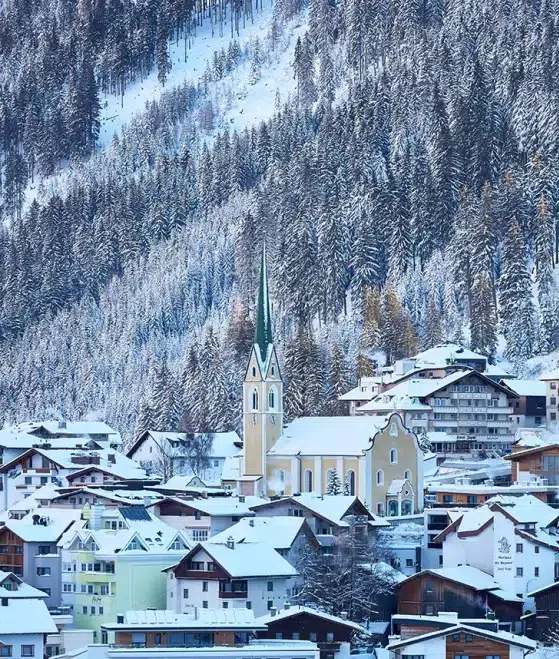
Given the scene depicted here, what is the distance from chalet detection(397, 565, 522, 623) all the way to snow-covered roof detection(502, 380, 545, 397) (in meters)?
41.0

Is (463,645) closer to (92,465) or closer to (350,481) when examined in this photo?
(350,481)

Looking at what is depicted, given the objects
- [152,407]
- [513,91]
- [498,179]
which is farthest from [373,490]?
[513,91]

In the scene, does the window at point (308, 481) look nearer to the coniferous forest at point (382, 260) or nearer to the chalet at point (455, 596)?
the coniferous forest at point (382, 260)

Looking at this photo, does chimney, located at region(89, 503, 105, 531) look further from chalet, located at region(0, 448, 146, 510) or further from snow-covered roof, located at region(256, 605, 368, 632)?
chalet, located at region(0, 448, 146, 510)

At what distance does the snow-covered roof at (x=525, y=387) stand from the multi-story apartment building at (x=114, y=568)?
4074 centimetres

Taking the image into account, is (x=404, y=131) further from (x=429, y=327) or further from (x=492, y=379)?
(x=492, y=379)

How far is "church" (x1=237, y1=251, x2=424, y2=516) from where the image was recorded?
396 feet

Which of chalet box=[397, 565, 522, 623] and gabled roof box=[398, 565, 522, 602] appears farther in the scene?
gabled roof box=[398, 565, 522, 602]

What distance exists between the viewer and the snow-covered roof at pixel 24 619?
8306cm

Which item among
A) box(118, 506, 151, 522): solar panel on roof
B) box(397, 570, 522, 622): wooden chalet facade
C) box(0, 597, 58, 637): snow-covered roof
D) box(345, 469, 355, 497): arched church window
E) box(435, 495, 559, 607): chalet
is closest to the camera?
box(0, 597, 58, 637): snow-covered roof

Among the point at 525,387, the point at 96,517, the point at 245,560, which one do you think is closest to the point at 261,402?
the point at 525,387

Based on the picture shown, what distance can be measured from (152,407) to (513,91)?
43.5 metres

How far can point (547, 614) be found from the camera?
92.9 m

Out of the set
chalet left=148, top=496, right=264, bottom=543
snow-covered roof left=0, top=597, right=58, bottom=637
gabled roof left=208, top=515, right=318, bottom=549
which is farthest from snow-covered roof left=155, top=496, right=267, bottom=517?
snow-covered roof left=0, top=597, right=58, bottom=637
